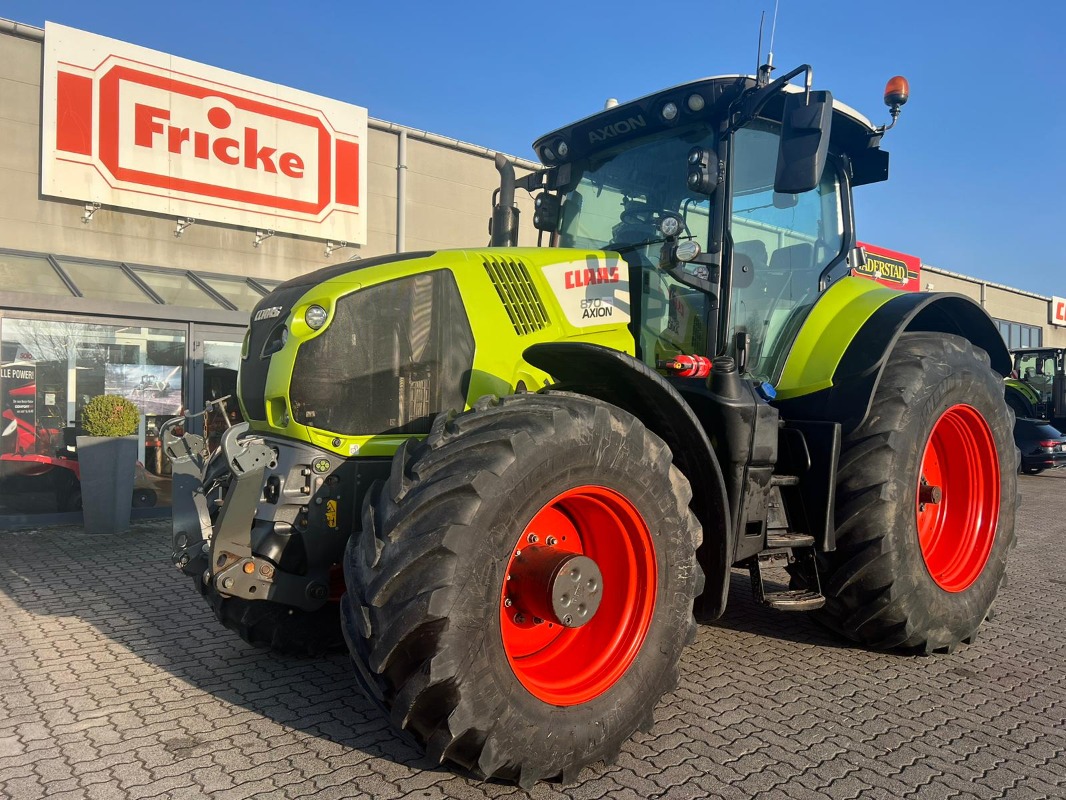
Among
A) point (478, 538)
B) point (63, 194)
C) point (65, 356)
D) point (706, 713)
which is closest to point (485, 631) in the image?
point (478, 538)

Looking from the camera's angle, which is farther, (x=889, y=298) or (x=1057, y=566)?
(x=1057, y=566)

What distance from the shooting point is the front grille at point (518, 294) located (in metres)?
3.82

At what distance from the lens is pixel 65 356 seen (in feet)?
29.9

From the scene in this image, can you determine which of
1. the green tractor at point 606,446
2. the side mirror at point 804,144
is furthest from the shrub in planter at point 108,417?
the side mirror at point 804,144

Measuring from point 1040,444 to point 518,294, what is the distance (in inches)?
603

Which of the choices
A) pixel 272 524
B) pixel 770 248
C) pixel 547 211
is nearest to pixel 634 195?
pixel 547 211

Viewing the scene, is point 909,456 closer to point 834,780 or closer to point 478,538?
point 834,780

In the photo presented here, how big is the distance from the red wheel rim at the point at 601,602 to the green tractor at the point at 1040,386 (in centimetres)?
1713

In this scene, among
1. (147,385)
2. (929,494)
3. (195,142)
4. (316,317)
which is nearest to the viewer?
(316,317)

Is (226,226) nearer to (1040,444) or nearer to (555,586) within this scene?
(555,586)

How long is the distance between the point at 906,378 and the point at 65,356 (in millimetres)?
8537

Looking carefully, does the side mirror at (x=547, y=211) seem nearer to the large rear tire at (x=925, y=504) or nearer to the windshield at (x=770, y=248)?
the windshield at (x=770, y=248)

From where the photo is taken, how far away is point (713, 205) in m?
4.22

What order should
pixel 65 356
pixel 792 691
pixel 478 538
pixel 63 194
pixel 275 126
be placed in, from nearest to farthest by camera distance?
1. pixel 478 538
2. pixel 792 691
3. pixel 65 356
4. pixel 63 194
5. pixel 275 126
